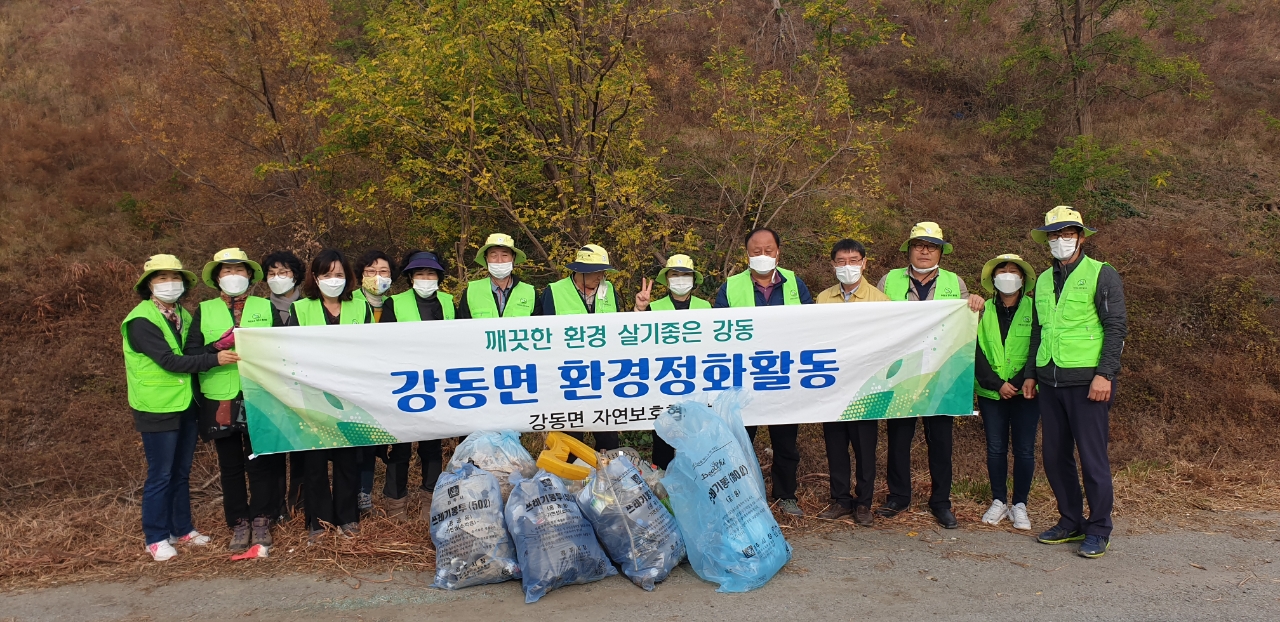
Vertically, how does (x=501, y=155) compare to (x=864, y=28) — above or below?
below

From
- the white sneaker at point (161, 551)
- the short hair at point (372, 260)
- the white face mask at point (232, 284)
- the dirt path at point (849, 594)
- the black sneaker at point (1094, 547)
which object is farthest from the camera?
the short hair at point (372, 260)

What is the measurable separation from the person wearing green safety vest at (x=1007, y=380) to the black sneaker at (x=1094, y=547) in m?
0.41

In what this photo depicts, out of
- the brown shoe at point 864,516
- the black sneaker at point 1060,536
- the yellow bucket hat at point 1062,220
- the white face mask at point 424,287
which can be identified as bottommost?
the black sneaker at point 1060,536

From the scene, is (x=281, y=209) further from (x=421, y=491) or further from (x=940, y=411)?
(x=940, y=411)

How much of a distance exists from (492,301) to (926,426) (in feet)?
10.0

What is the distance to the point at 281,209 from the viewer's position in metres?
11.4

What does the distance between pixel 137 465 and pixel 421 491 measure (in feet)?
Answer: 12.8

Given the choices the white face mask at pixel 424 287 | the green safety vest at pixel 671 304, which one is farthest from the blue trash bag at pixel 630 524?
the white face mask at pixel 424 287

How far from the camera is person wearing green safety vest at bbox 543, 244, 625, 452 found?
516 centimetres

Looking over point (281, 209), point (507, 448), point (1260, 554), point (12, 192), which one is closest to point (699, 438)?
point (507, 448)

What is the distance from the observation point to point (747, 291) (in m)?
5.15

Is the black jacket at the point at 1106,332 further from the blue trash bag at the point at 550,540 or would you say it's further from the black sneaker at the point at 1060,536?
the blue trash bag at the point at 550,540

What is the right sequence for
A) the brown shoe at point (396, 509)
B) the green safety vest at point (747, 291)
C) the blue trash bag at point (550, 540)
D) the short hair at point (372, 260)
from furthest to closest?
the short hair at point (372, 260) < the green safety vest at point (747, 291) < the brown shoe at point (396, 509) < the blue trash bag at point (550, 540)

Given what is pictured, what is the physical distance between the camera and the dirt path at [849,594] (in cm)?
373
